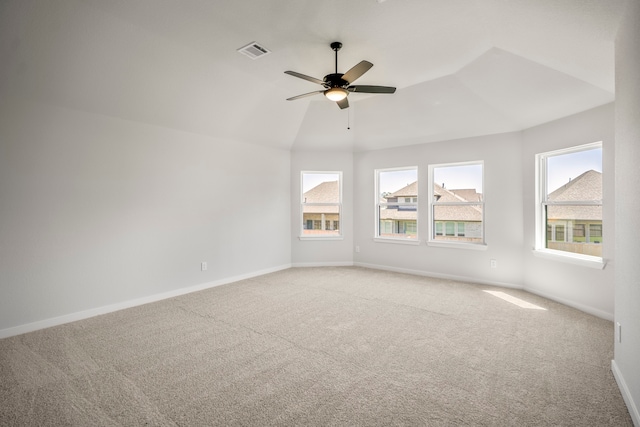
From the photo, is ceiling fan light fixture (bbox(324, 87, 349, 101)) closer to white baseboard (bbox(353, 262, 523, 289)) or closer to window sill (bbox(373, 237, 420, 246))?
window sill (bbox(373, 237, 420, 246))

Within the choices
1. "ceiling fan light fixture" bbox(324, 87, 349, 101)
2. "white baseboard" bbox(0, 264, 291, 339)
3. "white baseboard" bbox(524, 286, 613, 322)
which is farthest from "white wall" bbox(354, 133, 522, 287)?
"ceiling fan light fixture" bbox(324, 87, 349, 101)

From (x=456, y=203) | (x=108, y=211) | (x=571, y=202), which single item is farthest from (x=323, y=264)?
(x=571, y=202)

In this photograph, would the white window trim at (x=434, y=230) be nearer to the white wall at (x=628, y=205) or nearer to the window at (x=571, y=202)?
the window at (x=571, y=202)

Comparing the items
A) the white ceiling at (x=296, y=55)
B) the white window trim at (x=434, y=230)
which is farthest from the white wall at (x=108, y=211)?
the white window trim at (x=434, y=230)

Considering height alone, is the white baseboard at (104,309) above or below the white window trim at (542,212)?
below

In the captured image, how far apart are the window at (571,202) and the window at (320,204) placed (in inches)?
136

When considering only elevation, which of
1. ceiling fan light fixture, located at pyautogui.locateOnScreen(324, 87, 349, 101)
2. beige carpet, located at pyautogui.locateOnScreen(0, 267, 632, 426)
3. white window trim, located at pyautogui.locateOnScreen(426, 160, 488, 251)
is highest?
ceiling fan light fixture, located at pyautogui.locateOnScreen(324, 87, 349, 101)

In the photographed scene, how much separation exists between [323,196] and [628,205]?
15.9 feet

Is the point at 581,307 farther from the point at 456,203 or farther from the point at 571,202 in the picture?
the point at 456,203

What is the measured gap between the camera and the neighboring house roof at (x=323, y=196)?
20.9 ft

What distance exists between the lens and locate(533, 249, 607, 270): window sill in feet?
11.5

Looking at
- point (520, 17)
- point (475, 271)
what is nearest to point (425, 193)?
point (475, 271)

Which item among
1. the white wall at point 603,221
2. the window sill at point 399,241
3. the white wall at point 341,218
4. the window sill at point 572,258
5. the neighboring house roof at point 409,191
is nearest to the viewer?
the white wall at point 603,221

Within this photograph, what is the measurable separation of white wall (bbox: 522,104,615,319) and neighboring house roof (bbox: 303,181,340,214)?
10.9 ft
